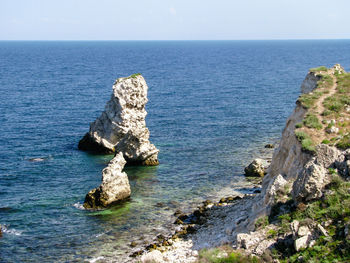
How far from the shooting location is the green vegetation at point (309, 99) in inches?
1673

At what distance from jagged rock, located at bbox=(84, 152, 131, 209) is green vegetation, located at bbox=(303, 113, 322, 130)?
2123 centimetres

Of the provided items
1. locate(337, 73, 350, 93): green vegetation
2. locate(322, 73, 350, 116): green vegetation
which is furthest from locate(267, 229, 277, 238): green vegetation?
locate(337, 73, 350, 93): green vegetation

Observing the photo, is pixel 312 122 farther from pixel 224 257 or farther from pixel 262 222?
pixel 224 257

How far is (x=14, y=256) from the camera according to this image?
3600cm

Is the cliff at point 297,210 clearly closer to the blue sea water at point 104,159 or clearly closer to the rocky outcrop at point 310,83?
the blue sea water at point 104,159

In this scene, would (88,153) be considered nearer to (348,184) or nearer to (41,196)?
(41,196)

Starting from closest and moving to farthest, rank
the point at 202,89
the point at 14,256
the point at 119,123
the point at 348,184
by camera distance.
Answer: the point at 348,184 → the point at 14,256 → the point at 119,123 → the point at 202,89

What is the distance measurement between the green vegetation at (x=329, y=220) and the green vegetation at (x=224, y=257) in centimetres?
201

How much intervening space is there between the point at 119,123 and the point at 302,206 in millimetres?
38832

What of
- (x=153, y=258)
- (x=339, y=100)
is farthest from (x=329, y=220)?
(x=339, y=100)

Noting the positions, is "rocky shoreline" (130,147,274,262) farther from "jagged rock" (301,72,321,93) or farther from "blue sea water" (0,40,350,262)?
"jagged rock" (301,72,321,93)

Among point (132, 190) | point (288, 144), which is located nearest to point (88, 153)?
point (132, 190)

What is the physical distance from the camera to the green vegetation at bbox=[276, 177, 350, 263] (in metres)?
25.3

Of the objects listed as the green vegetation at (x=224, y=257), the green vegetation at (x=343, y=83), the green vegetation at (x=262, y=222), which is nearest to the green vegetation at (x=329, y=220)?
the green vegetation at (x=262, y=222)
